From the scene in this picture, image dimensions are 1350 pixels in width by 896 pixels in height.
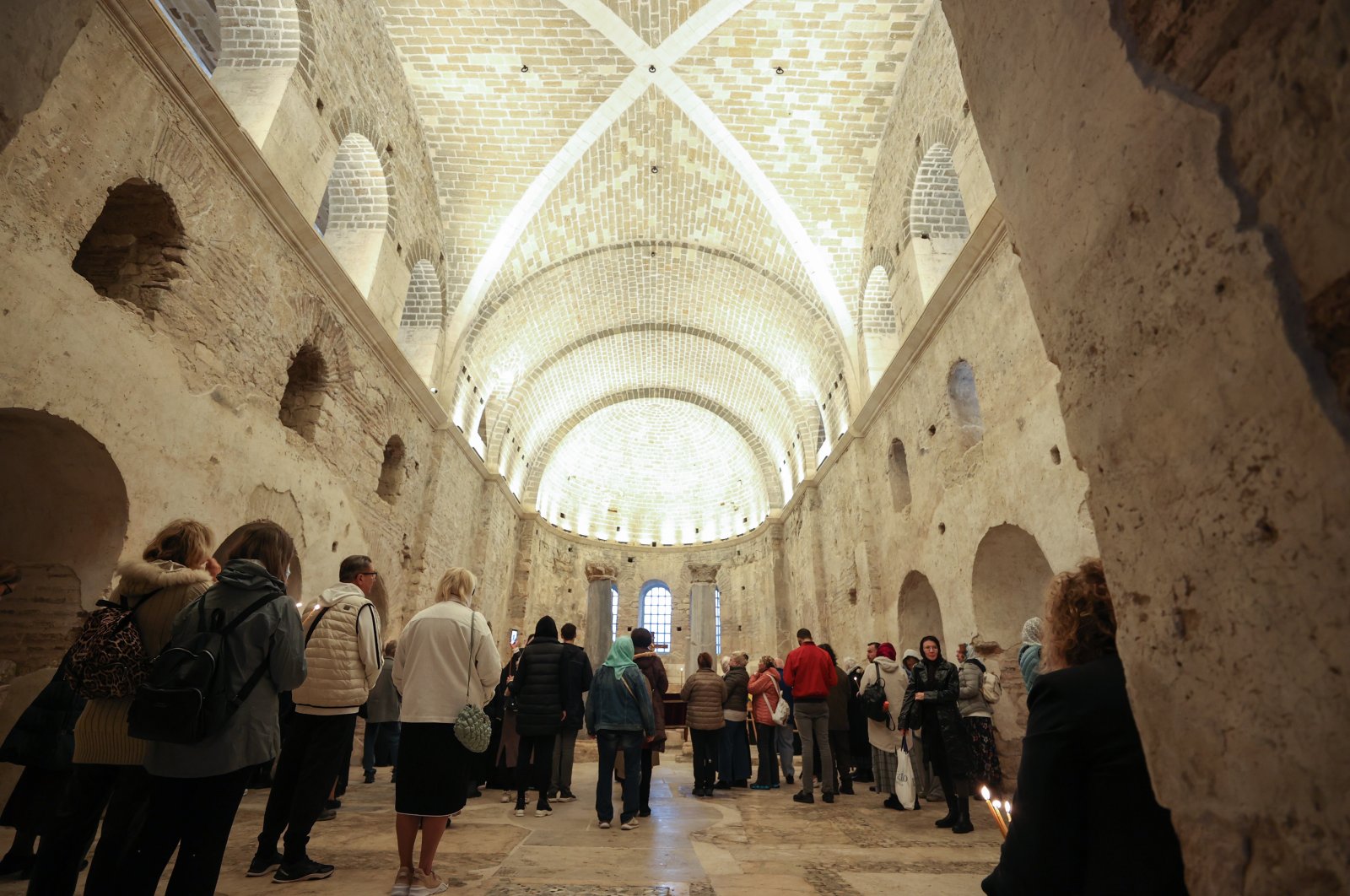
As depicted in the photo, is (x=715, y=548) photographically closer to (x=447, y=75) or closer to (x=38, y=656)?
(x=447, y=75)

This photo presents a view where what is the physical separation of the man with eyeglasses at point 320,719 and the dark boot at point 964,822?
401cm

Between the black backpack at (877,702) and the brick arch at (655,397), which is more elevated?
the brick arch at (655,397)

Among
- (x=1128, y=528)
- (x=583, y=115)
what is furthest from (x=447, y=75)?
(x=1128, y=528)

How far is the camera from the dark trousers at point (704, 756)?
20.9 feet

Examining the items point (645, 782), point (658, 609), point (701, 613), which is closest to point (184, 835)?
point (645, 782)

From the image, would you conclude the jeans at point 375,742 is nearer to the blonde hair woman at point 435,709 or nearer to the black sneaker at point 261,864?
the black sneaker at point 261,864

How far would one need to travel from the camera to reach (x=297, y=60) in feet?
24.4

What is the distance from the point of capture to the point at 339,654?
344 centimetres

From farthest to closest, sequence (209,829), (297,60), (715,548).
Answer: (715,548) → (297,60) → (209,829)

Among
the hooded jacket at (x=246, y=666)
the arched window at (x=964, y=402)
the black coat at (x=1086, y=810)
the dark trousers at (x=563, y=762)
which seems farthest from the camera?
the arched window at (x=964, y=402)

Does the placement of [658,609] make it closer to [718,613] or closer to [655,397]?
[718,613]

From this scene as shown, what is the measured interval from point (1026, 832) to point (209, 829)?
252 cm

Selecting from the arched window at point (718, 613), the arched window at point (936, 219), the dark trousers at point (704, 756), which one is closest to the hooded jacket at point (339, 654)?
the dark trousers at point (704, 756)

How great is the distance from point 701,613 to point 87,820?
58.7ft
